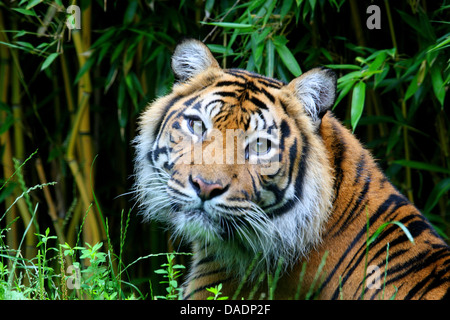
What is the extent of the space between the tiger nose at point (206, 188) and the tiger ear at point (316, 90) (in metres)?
0.60

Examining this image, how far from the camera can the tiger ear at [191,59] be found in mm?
2943

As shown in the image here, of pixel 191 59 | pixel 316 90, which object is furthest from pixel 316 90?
pixel 191 59

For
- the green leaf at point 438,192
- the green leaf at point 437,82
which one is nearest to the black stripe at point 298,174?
the green leaf at point 437,82

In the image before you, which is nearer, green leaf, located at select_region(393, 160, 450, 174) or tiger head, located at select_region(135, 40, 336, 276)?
tiger head, located at select_region(135, 40, 336, 276)

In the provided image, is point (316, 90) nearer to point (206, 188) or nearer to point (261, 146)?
point (261, 146)

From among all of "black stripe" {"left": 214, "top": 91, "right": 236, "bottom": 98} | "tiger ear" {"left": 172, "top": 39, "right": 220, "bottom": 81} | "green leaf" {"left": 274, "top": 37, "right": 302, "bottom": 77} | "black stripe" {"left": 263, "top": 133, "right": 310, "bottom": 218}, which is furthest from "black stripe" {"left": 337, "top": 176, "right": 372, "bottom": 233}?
"green leaf" {"left": 274, "top": 37, "right": 302, "bottom": 77}

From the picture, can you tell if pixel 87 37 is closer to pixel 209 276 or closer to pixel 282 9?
pixel 282 9

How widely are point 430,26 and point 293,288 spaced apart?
80.1 inches

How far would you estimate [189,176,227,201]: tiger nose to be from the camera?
2.43 metres

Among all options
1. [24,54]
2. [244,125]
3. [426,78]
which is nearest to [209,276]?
[244,125]

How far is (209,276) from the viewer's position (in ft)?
9.00

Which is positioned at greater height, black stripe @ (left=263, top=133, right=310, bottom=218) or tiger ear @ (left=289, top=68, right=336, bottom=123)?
tiger ear @ (left=289, top=68, right=336, bottom=123)

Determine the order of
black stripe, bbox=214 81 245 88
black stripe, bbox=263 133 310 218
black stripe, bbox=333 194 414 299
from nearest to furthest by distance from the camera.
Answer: black stripe, bbox=333 194 414 299 < black stripe, bbox=263 133 310 218 < black stripe, bbox=214 81 245 88

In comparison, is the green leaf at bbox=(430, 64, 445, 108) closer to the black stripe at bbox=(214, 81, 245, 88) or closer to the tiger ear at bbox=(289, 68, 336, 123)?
the tiger ear at bbox=(289, 68, 336, 123)
